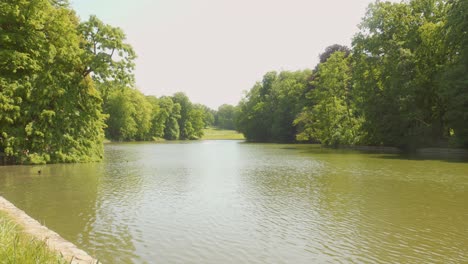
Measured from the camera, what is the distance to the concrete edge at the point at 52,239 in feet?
22.6

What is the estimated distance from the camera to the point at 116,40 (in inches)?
1245

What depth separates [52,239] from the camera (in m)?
8.37

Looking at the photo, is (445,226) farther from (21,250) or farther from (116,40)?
(116,40)

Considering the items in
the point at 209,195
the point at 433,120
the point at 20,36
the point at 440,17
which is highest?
the point at 440,17

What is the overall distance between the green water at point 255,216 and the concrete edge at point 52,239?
86 centimetres

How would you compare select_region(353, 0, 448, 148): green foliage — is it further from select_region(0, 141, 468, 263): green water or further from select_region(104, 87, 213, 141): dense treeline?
select_region(104, 87, 213, 141): dense treeline

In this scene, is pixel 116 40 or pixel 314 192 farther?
pixel 116 40

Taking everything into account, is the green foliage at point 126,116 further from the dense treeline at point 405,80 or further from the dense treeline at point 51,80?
the dense treeline at point 51,80

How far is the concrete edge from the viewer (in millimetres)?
6904

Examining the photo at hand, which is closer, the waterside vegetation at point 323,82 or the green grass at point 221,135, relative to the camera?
the waterside vegetation at point 323,82

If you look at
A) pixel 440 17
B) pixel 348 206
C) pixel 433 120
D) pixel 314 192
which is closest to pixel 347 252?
pixel 348 206

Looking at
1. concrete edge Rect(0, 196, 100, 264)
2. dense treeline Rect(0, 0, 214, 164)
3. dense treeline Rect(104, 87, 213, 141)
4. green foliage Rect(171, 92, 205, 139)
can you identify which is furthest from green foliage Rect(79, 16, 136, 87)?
green foliage Rect(171, 92, 205, 139)

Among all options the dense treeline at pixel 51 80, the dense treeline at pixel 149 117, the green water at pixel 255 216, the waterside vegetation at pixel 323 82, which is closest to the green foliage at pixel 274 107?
the waterside vegetation at pixel 323 82

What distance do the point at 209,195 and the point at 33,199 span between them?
7.29 m
